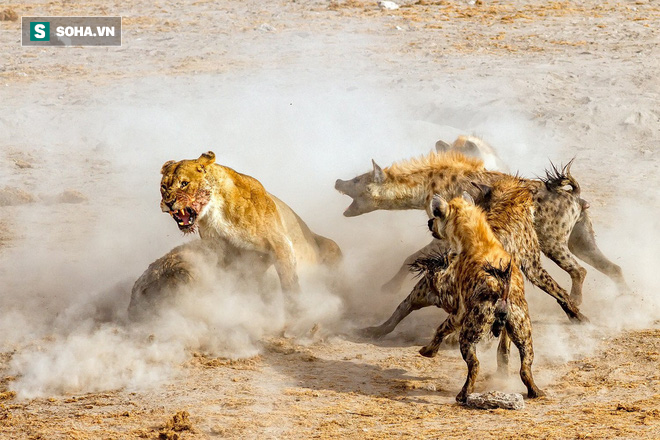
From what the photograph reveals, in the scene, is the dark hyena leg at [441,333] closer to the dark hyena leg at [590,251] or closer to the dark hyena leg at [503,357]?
the dark hyena leg at [503,357]

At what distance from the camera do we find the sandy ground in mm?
6137

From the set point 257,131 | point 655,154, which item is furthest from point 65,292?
point 655,154

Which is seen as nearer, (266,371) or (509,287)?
(509,287)

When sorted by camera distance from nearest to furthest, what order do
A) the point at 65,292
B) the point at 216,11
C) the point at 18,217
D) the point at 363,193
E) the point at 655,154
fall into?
the point at 65,292, the point at 363,193, the point at 18,217, the point at 655,154, the point at 216,11

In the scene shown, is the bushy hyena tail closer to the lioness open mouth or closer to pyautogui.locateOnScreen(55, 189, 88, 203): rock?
the lioness open mouth

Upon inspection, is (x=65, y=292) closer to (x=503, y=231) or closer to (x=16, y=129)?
(x=503, y=231)

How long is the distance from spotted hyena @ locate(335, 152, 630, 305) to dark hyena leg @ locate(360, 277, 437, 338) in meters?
0.81

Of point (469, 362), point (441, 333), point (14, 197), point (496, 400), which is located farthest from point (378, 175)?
point (14, 197)

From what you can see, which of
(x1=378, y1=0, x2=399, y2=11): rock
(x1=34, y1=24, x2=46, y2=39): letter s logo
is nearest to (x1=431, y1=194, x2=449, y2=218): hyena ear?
(x1=378, y1=0, x2=399, y2=11): rock

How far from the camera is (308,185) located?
35.9 feet

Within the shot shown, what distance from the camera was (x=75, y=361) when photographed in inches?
263

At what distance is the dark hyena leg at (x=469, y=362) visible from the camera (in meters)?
5.96

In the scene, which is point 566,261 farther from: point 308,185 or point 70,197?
point 70,197

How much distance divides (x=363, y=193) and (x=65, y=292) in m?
2.60
